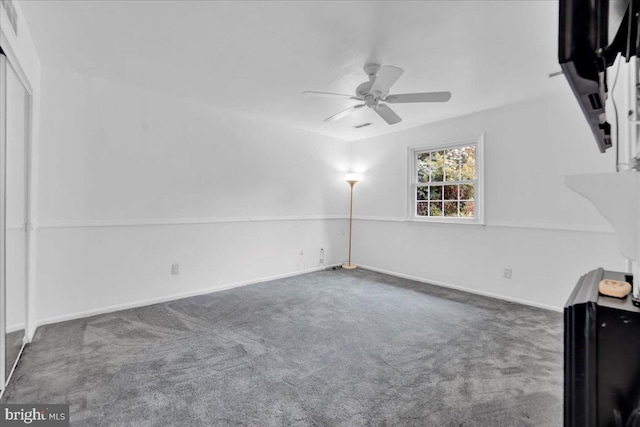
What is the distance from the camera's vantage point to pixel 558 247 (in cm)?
314

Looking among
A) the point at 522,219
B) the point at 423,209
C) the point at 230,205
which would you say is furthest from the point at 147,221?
the point at 522,219

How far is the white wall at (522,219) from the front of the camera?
3.00 m

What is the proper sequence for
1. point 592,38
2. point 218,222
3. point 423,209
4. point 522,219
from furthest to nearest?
point 423,209 < point 218,222 < point 522,219 < point 592,38

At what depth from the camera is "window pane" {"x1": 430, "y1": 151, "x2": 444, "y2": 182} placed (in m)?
4.32

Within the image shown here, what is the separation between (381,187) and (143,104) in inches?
141

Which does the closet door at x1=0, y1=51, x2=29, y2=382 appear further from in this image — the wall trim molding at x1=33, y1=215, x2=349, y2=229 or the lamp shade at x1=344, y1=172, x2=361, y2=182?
the lamp shade at x1=344, y1=172, x2=361, y2=182

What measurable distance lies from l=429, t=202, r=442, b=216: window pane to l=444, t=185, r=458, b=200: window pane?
0.49 feet

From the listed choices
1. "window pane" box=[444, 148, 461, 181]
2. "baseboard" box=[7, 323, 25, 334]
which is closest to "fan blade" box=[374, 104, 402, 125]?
"window pane" box=[444, 148, 461, 181]

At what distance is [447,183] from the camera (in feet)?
13.8

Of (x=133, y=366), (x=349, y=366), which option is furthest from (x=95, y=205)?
(x=349, y=366)

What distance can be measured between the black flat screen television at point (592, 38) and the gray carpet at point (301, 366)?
1.65 metres

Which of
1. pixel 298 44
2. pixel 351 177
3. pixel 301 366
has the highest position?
pixel 298 44

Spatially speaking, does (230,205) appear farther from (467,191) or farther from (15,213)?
(467,191)

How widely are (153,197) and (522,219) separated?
14.0 ft
